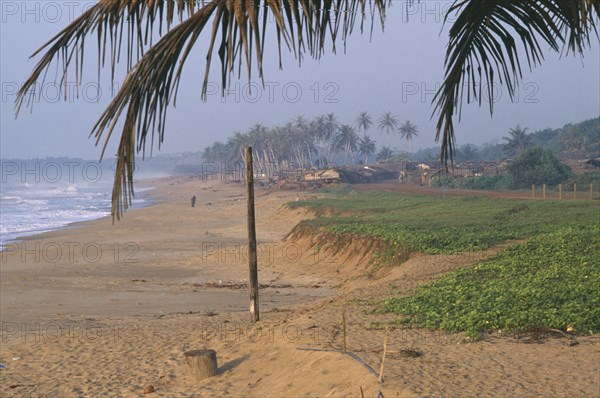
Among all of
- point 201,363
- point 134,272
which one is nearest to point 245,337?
point 201,363

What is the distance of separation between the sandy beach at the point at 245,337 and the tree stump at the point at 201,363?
17 cm

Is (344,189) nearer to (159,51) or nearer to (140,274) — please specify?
(140,274)

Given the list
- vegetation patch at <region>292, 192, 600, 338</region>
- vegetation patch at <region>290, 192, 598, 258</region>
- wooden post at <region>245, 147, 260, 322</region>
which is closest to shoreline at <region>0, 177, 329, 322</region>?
vegetation patch at <region>290, 192, 598, 258</region>

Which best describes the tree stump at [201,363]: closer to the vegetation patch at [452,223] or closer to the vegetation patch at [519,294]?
the vegetation patch at [519,294]

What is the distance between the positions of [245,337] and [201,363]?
191 cm

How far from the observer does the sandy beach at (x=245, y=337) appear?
770 centimetres

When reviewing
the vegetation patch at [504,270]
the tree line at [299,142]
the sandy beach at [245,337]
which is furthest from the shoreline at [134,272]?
the tree line at [299,142]

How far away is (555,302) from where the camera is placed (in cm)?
1030

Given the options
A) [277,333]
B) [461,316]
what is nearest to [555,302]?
[461,316]

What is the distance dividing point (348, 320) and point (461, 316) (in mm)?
1891

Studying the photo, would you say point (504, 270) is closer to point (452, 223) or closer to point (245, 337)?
point (245, 337)

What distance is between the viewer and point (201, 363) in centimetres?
952

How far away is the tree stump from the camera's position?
31.1 feet

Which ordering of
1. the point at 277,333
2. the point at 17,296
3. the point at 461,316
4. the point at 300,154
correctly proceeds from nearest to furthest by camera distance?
the point at 461,316 → the point at 277,333 → the point at 17,296 → the point at 300,154
